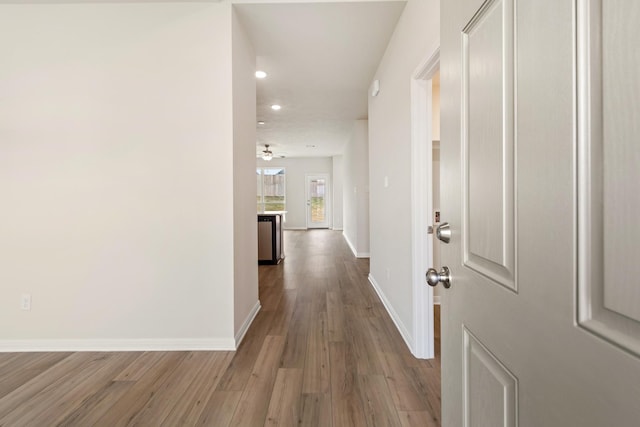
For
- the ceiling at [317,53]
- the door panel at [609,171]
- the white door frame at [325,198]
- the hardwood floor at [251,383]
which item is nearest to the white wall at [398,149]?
the ceiling at [317,53]

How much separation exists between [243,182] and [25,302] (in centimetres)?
182

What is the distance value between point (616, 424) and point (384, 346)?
204 cm

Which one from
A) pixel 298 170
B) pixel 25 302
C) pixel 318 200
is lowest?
pixel 25 302

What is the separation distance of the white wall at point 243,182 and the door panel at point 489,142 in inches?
71.6

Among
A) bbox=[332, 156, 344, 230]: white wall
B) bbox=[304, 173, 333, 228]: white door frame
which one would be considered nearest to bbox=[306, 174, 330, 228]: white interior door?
bbox=[304, 173, 333, 228]: white door frame

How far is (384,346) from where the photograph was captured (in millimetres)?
2250

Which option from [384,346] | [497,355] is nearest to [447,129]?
[497,355]

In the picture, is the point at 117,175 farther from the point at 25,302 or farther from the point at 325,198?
the point at 325,198

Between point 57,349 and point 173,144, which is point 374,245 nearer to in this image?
point 173,144

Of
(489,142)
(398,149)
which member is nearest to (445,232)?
(489,142)

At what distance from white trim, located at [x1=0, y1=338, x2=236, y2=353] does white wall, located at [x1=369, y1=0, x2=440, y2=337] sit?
1.44 metres

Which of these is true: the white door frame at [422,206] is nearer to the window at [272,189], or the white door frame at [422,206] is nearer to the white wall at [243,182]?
the white wall at [243,182]

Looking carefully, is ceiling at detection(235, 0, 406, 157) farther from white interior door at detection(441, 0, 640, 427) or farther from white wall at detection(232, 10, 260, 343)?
white interior door at detection(441, 0, 640, 427)

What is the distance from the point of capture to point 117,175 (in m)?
2.21
